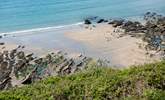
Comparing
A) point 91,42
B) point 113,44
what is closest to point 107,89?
point 113,44

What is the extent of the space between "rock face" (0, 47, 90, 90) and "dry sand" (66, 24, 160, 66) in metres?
2.07

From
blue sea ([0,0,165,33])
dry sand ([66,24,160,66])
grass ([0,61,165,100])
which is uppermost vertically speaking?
grass ([0,61,165,100])

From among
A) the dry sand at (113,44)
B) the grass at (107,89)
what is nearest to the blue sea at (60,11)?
the dry sand at (113,44)

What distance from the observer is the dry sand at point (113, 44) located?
2367 centimetres

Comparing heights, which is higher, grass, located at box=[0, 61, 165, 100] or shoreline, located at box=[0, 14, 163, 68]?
grass, located at box=[0, 61, 165, 100]

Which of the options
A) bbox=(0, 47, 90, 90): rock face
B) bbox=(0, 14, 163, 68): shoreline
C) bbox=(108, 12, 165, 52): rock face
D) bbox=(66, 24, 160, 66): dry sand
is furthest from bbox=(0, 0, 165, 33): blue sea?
bbox=(0, 47, 90, 90): rock face

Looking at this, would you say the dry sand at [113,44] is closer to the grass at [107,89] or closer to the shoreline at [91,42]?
the shoreline at [91,42]

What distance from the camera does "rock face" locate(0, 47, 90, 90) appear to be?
67.1ft

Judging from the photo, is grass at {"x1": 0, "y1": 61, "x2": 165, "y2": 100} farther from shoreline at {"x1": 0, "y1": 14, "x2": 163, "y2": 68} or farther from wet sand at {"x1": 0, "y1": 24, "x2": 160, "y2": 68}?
wet sand at {"x1": 0, "y1": 24, "x2": 160, "y2": 68}

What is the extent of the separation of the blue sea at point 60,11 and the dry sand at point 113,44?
17.1ft

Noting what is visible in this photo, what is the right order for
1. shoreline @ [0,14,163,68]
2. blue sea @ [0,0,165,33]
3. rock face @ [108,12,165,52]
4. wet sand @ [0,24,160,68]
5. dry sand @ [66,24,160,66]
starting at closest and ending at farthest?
dry sand @ [66,24,160,66] → shoreline @ [0,14,163,68] → wet sand @ [0,24,160,68] → rock face @ [108,12,165,52] → blue sea @ [0,0,165,33]

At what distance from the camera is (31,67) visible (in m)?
22.1

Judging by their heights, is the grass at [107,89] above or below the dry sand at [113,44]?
above

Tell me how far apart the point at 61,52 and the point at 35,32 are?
7.87 metres
